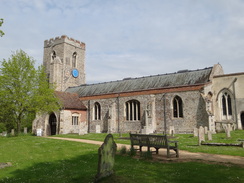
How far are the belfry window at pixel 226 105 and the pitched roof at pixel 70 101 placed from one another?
18.3 metres

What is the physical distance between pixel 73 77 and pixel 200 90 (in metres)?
24.8

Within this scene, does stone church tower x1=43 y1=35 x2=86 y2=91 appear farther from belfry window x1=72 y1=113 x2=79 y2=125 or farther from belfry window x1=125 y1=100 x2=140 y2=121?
belfry window x1=125 y1=100 x2=140 y2=121

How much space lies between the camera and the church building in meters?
24.4

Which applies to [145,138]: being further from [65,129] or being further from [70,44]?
[70,44]

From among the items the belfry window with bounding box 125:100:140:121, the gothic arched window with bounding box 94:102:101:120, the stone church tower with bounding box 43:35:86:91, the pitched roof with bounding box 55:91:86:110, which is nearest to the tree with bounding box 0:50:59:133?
the pitched roof with bounding box 55:91:86:110

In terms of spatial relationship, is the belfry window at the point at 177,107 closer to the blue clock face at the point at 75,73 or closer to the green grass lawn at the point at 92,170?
the green grass lawn at the point at 92,170

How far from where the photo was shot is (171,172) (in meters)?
7.54

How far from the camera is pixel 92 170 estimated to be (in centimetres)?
848

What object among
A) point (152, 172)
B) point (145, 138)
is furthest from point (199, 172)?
point (145, 138)

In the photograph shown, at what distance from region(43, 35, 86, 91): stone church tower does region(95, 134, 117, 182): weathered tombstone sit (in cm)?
3246

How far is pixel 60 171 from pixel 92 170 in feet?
4.34

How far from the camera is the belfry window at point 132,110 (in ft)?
92.6

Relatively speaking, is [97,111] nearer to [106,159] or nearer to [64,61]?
[64,61]

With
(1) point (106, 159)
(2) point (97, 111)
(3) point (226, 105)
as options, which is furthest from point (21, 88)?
(3) point (226, 105)
